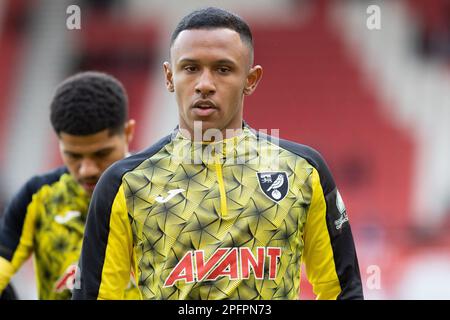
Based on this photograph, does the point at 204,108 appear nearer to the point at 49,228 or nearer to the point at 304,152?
the point at 304,152

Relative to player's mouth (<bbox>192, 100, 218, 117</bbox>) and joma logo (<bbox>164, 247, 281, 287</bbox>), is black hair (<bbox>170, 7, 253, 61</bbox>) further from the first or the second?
joma logo (<bbox>164, 247, 281, 287</bbox>)

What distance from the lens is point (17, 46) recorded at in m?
14.5

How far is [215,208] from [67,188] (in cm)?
145

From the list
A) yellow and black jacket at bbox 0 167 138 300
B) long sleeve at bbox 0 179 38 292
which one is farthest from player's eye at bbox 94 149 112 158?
long sleeve at bbox 0 179 38 292

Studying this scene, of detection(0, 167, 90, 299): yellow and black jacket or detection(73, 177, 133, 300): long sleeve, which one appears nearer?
detection(73, 177, 133, 300): long sleeve

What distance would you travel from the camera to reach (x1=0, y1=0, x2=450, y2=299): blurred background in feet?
42.5

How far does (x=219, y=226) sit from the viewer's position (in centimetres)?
292

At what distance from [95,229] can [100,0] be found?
37.9 feet

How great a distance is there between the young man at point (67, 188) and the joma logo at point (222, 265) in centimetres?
114

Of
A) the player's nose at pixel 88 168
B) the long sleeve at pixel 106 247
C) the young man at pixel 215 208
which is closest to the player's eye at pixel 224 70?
the young man at pixel 215 208

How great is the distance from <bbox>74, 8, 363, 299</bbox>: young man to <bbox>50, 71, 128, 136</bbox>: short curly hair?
93 centimetres

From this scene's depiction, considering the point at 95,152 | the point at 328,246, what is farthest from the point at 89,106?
the point at 328,246

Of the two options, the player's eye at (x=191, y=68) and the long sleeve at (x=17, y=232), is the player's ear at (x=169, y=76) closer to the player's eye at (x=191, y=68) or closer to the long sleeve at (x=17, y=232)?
the player's eye at (x=191, y=68)

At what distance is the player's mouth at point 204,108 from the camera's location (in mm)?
2926
